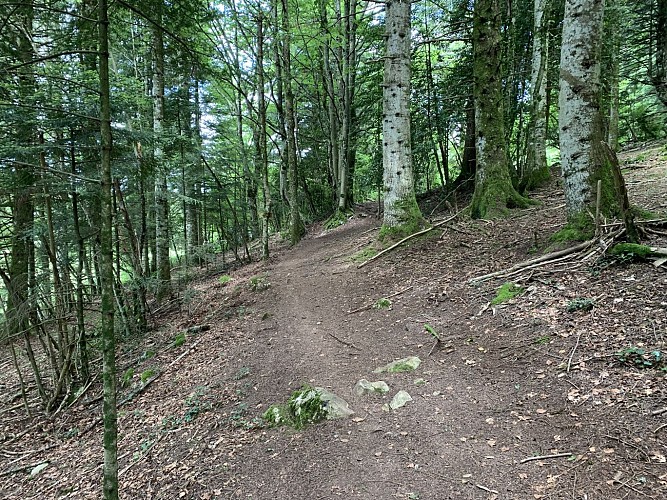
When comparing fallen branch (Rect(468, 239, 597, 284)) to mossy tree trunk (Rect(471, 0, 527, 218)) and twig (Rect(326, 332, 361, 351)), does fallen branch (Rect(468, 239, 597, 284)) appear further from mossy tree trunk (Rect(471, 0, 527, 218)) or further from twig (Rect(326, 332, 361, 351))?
mossy tree trunk (Rect(471, 0, 527, 218))

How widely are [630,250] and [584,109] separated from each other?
6.58 feet

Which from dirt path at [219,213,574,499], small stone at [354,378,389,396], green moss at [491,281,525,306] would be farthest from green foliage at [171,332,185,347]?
green moss at [491,281,525,306]

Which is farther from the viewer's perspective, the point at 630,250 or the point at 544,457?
the point at 630,250

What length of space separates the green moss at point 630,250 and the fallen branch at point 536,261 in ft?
1.15

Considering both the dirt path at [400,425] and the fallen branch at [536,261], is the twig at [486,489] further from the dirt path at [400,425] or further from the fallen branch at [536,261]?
the fallen branch at [536,261]

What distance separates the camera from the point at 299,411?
411 centimetres

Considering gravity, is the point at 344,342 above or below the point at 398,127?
below

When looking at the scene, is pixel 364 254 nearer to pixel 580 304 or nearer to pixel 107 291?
pixel 580 304

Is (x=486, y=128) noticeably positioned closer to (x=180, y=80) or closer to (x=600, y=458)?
(x=600, y=458)

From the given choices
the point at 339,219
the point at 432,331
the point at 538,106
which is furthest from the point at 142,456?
the point at 339,219

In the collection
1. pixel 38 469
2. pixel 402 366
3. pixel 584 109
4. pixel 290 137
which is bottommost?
pixel 38 469

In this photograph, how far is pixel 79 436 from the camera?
5.71 meters

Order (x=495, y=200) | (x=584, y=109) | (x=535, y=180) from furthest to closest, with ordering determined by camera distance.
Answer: (x=535, y=180)
(x=495, y=200)
(x=584, y=109)

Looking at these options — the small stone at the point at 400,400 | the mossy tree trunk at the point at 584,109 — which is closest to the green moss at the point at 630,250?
the mossy tree trunk at the point at 584,109
